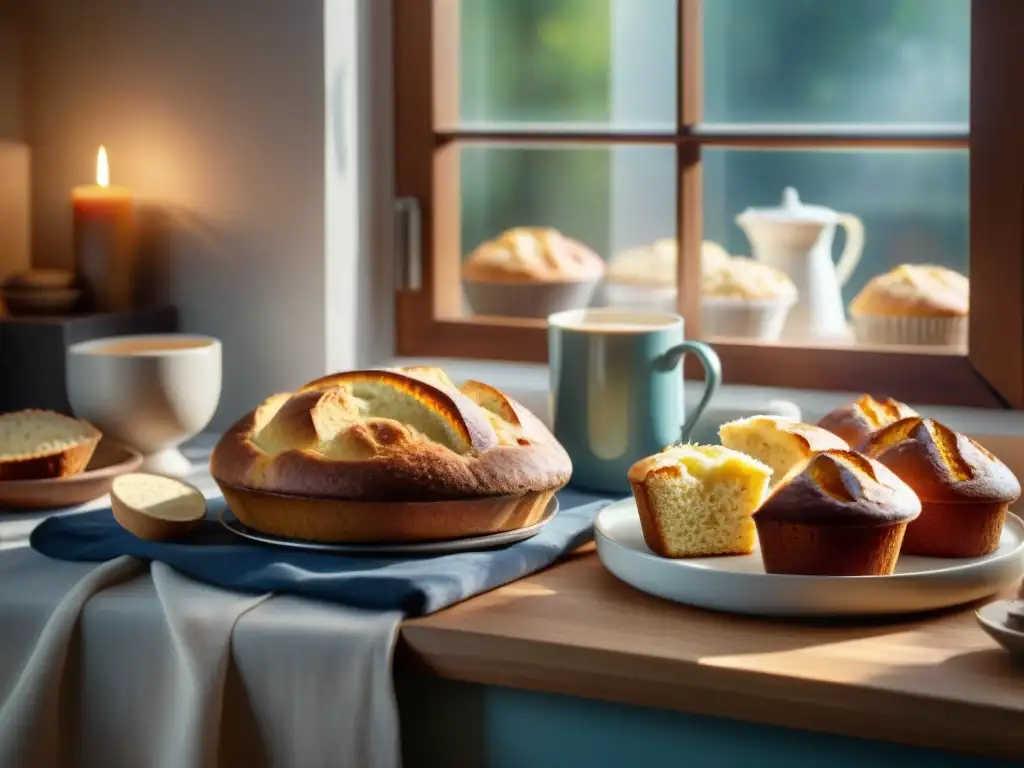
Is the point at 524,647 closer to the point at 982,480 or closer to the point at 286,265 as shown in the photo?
the point at 982,480

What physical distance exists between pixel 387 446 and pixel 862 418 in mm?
435

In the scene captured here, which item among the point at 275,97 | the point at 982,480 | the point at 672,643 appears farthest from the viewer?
the point at 275,97

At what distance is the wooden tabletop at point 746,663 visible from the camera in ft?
2.76

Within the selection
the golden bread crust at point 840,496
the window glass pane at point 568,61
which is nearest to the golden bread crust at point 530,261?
the window glass pane at point 568,61

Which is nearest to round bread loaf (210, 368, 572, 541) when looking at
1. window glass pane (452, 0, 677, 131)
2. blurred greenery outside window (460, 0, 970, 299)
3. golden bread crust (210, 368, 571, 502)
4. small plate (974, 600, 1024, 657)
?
golden bread crust (210, 368, 571, 502)

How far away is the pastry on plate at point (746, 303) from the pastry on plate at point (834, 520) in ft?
2.24

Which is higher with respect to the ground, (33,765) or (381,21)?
(381,21)

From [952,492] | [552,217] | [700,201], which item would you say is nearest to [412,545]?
[952,492]

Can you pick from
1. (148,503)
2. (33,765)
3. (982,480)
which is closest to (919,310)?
(982,480)

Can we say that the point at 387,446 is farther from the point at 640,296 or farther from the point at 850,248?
the point at 850,248

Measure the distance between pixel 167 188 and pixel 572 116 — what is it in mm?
850

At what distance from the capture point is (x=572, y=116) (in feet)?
7.85

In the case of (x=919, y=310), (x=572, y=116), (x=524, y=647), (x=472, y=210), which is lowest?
(x=524, y=647)

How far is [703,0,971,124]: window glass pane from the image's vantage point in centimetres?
181
